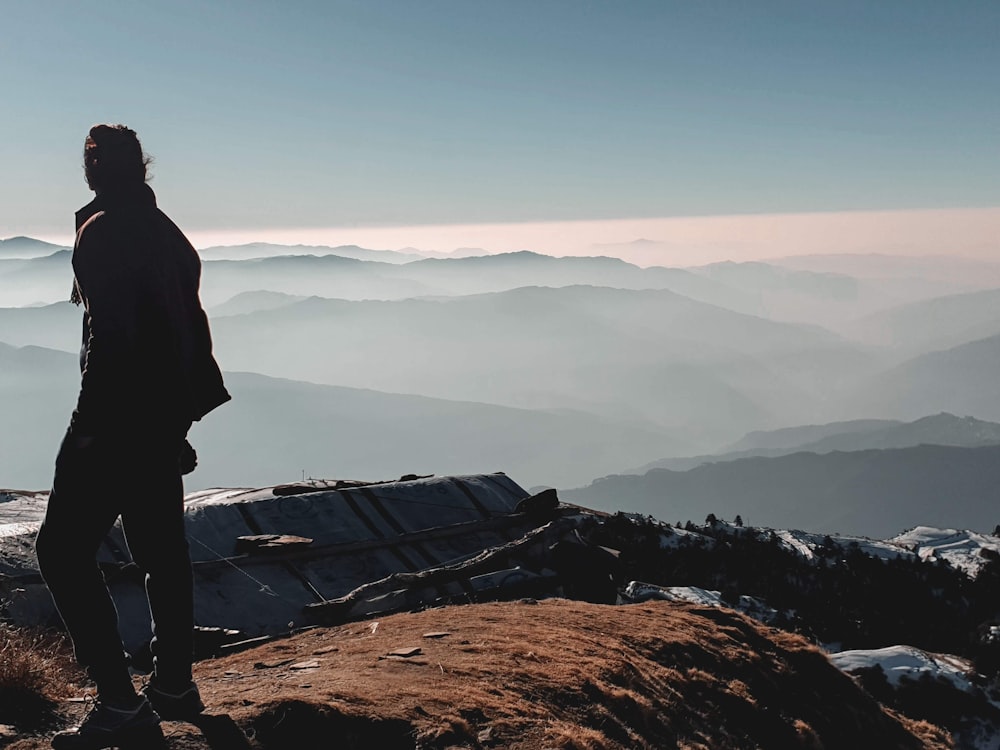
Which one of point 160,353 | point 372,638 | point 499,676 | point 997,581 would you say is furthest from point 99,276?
point 997,581

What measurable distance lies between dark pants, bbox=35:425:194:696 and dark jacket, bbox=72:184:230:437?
0.15 metres

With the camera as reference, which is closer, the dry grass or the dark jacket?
the dark jacket

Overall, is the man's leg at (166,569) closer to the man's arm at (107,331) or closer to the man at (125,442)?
the man at (125,442)

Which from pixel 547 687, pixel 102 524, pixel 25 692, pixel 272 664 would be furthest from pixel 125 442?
pixel 547 687

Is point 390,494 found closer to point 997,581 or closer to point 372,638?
point 372,638

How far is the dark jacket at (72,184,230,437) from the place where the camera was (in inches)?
177

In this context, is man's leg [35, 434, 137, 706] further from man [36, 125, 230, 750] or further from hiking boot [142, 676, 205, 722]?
hiking boot [142, 676, 205, 722]

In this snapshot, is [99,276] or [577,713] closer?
[99,276]

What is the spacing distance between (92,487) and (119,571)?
8764 mm

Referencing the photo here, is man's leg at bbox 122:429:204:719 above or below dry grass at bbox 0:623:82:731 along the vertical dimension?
above

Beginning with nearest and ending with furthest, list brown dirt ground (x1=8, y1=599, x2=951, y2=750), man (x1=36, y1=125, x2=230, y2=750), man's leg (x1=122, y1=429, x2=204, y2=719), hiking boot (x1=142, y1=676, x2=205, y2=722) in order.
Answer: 1. man (x1=36, y1=125, x2=230, y2=750)
2. man's leg (x1=122, y1=429, x2=204, y2=719)
3. hiking boot (x1=142, y1=676, x2=205, y2=722)
4. brown dirt ground (x1=8, y1=599, x2=951, y2=750)

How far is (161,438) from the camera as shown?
4641mm

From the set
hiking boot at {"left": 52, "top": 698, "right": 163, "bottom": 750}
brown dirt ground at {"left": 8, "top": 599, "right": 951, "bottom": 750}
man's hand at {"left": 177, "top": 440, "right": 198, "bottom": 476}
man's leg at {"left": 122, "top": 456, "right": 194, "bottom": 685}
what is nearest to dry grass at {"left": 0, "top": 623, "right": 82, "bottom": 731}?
brown dirt ground at {"left": 8, "top": 599, "right": 951, "bottom": 750}

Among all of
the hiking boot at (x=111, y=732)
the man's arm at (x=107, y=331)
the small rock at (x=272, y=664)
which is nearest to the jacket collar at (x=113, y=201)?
the man's arm at (x=107, y=331)
